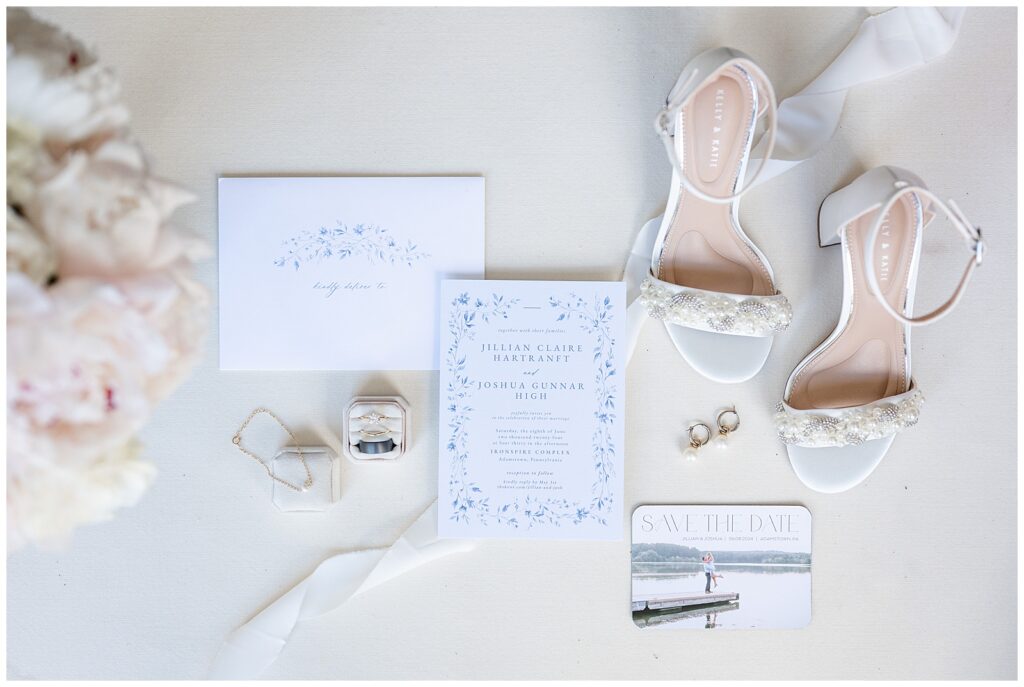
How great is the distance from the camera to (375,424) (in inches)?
37.0

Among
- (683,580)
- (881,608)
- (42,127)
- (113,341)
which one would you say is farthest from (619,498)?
(42,127)

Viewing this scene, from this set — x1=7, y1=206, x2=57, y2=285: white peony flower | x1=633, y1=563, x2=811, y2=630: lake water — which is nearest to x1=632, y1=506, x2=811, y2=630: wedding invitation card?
x1=633, y1=563, x2=811, y2=630: lake water

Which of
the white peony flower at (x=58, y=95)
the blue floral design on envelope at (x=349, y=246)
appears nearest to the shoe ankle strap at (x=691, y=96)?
the blue floral design on envelope at (x=349, y=246)

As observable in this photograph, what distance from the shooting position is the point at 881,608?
3.23 feet

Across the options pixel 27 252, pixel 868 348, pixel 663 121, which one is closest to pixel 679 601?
pixel 868 348

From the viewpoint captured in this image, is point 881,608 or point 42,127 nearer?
point 42,127

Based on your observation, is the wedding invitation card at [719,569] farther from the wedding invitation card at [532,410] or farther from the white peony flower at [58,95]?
the white peony flower at [58,95]

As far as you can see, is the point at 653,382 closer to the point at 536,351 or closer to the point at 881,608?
the point at 536,351

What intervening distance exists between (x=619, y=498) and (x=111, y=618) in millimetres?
782

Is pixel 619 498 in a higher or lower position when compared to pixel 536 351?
lower

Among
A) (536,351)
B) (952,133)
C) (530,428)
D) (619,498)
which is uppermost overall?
(952,133)

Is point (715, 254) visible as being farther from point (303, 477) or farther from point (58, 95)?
point (58, 95)

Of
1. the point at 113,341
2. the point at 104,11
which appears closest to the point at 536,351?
the point at 113,341

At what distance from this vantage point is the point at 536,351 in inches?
38.1
